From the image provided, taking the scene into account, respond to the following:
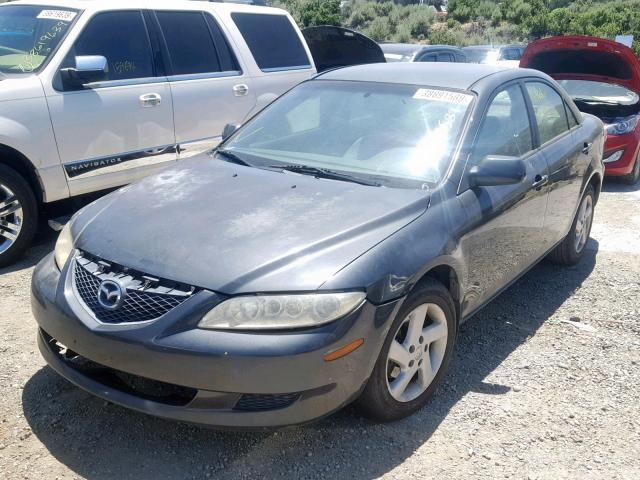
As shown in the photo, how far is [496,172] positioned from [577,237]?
2.19m

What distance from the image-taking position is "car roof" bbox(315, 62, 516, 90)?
4.08 m

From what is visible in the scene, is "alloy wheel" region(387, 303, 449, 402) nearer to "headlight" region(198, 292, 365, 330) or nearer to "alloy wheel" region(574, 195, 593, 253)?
"headlight" region(198, 292, 365, 330)

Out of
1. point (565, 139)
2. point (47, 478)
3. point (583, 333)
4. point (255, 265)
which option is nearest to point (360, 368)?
point (255, 265)

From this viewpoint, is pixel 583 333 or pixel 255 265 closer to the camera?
pixel 255 265

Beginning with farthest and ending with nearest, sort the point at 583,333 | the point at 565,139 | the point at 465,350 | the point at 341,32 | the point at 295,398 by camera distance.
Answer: the point at 341,32, the point at 565,139, the point at 583,333, the point at 465,350, the point at 295,398

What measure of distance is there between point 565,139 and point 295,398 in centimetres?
315

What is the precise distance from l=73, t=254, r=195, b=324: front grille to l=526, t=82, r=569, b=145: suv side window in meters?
2.89

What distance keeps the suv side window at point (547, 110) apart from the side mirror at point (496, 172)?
111 cm

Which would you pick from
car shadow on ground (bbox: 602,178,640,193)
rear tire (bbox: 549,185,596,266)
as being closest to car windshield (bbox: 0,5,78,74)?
rear tire (bbox: 549,185,596,266)

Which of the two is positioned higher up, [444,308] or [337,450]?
[444,308]

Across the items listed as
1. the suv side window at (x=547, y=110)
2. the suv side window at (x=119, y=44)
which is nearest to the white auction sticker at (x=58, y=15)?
the suv side window at (x=119, y=44)

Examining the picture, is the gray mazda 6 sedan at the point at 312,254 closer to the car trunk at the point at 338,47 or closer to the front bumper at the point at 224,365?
the front bumper at the point at 224,365

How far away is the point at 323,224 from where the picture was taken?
309cm

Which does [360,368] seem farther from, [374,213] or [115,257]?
[115,257]
